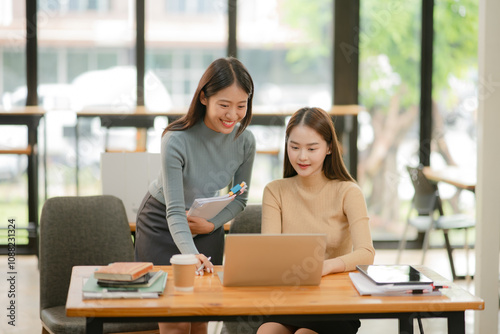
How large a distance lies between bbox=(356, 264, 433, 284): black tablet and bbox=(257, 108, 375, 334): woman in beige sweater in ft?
0.49

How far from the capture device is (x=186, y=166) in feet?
7.36

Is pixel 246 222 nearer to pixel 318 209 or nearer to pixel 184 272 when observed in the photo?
pixel 318 209

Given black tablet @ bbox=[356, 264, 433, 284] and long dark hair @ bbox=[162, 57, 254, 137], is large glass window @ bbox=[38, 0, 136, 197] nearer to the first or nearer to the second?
long dark hair @ bbox=[162, 57, 254, 137]

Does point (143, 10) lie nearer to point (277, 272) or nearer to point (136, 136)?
point (136, 136)

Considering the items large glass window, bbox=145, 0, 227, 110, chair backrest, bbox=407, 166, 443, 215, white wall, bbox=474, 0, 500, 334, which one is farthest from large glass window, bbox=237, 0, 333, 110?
white wall, bbox=474, 0, 500, 334

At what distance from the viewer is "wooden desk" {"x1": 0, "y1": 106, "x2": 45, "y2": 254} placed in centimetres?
517

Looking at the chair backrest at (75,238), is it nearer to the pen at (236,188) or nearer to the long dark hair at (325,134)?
the pen at (236,188)

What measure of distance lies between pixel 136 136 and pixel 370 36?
2208mm

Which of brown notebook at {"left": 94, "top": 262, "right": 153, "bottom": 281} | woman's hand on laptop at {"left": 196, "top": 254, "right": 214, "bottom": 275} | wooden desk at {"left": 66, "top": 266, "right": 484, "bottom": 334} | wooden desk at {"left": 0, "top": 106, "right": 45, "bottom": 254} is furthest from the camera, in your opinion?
wooden desk at {"left": 0, "top": 106, "right": 45, "bottom": 254}

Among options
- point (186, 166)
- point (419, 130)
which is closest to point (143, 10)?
point (419, 130)

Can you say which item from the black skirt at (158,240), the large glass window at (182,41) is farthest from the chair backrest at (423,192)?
the black skirt at (158,240)

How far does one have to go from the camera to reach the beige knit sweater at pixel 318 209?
A: 2230mm

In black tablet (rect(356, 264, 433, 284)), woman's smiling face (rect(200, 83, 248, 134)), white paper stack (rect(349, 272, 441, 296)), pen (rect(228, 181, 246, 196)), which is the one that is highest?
woman's smiling face (rect(200, 83, 248, 134))

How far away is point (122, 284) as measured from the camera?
1793mm
